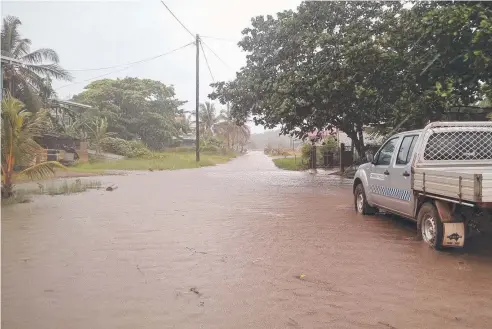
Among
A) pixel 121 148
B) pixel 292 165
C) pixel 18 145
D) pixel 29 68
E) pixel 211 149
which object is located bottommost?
pixel 292 165

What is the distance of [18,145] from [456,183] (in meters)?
10.0

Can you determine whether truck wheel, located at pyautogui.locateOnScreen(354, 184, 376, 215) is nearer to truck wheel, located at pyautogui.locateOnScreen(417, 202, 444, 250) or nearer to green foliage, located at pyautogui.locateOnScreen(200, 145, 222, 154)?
truck wheel, located at pyautogui.locateOnScreen(417, 202, 444, 250)

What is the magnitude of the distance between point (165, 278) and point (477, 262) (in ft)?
13.1

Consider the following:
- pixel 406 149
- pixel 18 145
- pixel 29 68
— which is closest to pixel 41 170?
pixel 18 145

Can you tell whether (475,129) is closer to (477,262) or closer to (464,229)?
(464,229)

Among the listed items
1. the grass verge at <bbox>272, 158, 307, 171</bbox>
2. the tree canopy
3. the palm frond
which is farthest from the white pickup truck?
the grass verge at <bbox>272, 158, 307, 171</bbox>

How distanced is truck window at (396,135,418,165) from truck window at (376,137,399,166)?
0.30 metres

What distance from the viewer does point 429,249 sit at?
5688 mm

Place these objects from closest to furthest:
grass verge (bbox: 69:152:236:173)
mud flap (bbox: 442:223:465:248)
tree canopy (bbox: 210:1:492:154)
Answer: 1. mud flap (bbox: 442:223:465:248)
2. tree canopy (bbox: 210:1:492:154)
3. grass verge (bbox: 69:152:236:173)

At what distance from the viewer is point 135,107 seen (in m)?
44.2

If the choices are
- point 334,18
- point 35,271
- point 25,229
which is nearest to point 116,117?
point 334,18

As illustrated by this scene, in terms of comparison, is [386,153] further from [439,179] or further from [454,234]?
[454,234]

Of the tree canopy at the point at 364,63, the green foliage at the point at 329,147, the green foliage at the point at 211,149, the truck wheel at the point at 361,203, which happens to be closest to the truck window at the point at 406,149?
the truck wheel at the point at 361,203

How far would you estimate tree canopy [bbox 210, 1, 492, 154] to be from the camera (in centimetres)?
1047
